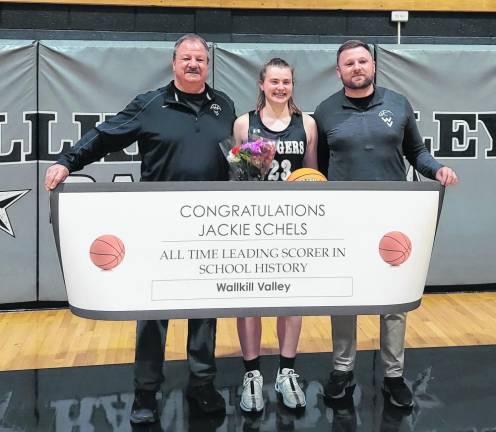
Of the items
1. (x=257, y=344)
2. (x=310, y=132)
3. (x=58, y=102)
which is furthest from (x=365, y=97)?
(x=58, y=102)

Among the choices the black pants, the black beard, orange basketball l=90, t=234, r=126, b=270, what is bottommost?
the black pants

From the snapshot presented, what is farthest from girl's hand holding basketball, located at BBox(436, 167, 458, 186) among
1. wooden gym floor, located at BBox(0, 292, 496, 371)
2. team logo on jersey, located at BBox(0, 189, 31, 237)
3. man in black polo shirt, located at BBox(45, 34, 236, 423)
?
team logo on jersey, located at BBox(0, 189, 31, 237)

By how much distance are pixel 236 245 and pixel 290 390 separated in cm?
76

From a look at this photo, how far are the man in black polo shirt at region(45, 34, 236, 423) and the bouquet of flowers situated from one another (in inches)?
4.1

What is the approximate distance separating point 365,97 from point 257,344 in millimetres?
1204

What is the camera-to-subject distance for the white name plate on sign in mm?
2174

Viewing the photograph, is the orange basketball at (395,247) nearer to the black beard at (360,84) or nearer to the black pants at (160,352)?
the black beard at (360,84)

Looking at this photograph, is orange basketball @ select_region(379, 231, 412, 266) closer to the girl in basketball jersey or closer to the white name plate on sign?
the white name plate on sign

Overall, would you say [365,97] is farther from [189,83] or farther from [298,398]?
[298,398]

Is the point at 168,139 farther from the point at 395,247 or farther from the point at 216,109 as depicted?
the point at 395,247

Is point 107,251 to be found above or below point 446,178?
below

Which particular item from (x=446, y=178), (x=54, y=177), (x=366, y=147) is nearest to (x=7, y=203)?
(x=54, y=177)

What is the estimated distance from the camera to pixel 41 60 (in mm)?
4039

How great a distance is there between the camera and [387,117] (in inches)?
97.0
